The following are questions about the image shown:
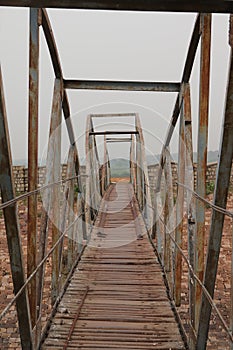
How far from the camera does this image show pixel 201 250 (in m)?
1.92

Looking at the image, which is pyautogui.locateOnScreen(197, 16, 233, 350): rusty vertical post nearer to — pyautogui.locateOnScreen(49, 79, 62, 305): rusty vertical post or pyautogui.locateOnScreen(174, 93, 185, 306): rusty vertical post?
pyautogui.locateOnScreen(174, 93, 185, 306): rusty vertical post

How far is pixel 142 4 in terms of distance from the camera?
1.18 meters

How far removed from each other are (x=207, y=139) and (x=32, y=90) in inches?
31.8

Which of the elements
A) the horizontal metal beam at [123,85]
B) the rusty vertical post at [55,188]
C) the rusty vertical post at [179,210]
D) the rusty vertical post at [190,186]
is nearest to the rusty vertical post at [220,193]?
the rusty vertical post at [190,186]

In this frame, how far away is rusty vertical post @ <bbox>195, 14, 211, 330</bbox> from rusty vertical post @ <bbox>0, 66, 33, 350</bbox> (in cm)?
74

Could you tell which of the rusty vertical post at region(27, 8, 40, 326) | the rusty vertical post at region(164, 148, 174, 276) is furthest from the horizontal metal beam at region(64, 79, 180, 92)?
the rusty vertical post at region(27, 8, 40, 326)

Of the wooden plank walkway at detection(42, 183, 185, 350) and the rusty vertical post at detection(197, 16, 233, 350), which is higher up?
the rusty vertical post at detection(197, 16, 233, 350)

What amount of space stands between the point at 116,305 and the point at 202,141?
4.14 feet

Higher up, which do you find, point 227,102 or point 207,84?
point 207,84

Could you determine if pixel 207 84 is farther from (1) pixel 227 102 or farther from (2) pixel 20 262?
(2) pixel 20 262

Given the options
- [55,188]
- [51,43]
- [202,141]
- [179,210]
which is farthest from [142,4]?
[179,210]

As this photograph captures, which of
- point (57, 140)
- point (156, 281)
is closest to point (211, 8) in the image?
point (57, 140)

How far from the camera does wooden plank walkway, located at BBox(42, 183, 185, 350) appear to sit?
2.12 m

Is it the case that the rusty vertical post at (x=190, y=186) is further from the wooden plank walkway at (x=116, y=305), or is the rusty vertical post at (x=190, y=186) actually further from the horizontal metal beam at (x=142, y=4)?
the horizontal metal beam at (x=142, y=4)
